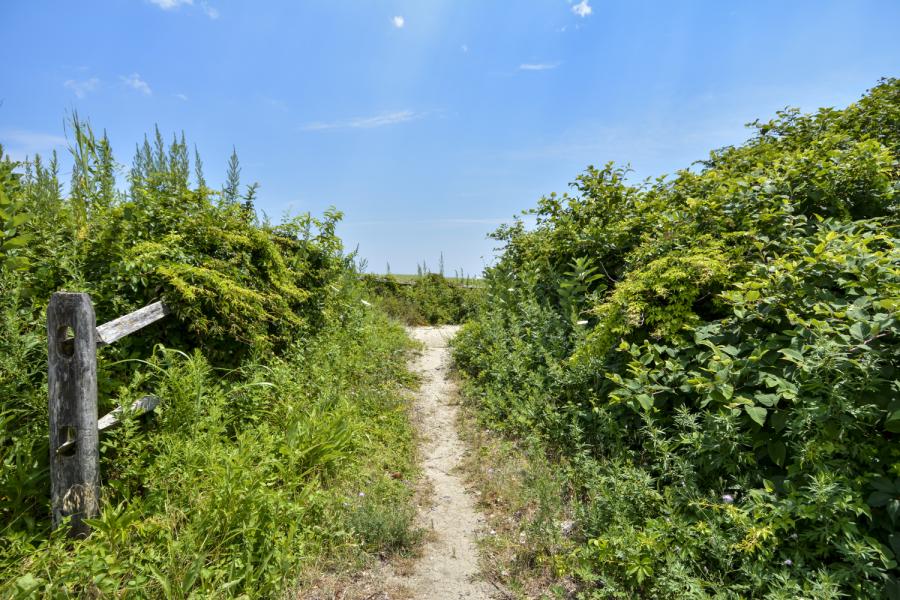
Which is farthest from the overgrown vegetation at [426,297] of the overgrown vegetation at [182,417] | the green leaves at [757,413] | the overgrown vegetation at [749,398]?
the green leaves at [757,413]

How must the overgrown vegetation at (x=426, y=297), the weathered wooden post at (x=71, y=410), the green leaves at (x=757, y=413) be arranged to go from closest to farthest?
1. the green leaves at (x=757, y=413)
2. the weathered wooden post at (x=71, y=410)
3. the overgrown vegetation at (x=426, y=297)

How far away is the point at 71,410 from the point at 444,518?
314cm

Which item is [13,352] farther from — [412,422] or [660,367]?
[660,367]

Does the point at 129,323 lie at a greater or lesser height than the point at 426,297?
lesser

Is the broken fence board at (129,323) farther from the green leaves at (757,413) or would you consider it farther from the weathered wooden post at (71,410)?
the green leaves at (757,413)

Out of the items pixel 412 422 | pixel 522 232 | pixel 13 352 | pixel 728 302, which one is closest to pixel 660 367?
pixel 728 302

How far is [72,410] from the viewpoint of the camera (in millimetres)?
2971

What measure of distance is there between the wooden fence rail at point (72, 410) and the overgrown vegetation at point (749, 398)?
11.0ft

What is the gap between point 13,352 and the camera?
11.1 ft

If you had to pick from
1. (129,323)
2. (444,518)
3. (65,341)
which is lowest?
(444,518)

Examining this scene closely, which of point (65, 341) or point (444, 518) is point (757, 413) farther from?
point (65, 341)

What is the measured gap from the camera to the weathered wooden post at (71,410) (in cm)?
294

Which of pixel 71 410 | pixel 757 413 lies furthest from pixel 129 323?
pixel 757 413

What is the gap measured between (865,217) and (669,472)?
333 cm
